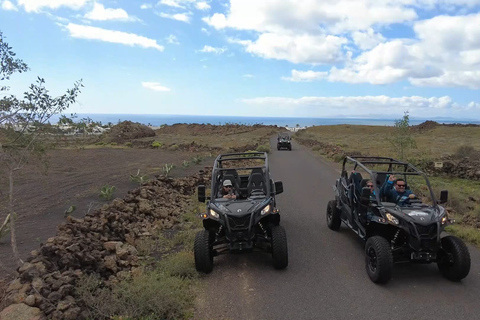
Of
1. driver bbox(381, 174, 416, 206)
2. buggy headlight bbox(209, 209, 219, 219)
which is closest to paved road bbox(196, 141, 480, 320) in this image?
buggy headlight bbox(209, 209, 219, 219)

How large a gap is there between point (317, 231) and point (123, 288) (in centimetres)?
550

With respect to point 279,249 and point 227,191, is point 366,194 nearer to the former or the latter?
point 279,249

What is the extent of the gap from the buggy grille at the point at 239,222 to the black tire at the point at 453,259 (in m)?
3.54

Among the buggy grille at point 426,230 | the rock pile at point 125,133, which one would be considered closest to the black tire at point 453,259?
the buggy grille at point 426,230

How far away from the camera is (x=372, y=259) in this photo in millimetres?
6512

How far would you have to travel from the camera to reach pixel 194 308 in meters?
5.57

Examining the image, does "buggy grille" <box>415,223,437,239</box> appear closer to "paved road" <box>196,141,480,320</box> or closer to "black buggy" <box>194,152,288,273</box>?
"paved road" <box>196,141,480,320</box>

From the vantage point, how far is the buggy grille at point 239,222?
6.74 metres

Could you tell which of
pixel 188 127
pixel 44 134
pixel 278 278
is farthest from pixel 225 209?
pixel 188 127

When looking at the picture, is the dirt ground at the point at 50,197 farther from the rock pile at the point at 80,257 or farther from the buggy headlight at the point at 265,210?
the buggy headlight at the point at 265,210

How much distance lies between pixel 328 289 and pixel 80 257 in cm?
424

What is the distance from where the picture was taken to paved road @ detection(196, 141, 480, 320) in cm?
540

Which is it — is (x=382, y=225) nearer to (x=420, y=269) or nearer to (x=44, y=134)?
(x=420, y=269)

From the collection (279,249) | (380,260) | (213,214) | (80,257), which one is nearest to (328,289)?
(380,260)
